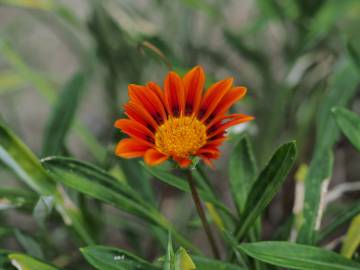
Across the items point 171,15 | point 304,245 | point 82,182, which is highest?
point 171,15

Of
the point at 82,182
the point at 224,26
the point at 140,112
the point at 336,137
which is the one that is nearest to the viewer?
the point at 140,112

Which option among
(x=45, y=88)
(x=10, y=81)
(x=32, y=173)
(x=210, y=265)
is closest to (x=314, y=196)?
(x=210, y=265)

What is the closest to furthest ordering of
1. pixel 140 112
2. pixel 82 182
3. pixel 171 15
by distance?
pixel 140 112 → pixel 82 182 → pixel 171 15

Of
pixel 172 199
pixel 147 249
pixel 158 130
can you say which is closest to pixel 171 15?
pixel 172 199

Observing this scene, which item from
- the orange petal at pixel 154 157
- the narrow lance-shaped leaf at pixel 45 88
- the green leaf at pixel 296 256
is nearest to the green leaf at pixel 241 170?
the green leaf at pixel 296 256

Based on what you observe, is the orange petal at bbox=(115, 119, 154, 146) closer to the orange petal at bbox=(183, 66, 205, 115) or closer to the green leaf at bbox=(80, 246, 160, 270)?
the orange petal at bbox=(183, 66, 205, 115)

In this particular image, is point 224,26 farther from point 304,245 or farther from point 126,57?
point 304,245
